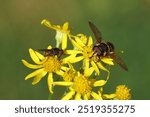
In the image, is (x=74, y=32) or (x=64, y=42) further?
(x=74, y=32)

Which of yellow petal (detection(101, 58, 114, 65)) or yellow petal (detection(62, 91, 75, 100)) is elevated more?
yellow petal (detection(101, 58, 114, 65))

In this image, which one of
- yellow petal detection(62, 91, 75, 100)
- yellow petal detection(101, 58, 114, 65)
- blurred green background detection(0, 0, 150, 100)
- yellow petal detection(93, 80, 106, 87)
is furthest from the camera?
blurred green background detection(0, 0, 150, 100)

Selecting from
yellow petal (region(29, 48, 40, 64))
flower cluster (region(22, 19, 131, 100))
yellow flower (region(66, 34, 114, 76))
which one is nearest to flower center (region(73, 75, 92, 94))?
flower cluster (region(22, 19, 131, 100))

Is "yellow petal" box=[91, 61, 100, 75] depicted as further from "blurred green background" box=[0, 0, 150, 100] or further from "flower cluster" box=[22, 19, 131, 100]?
"blurred green background" box=[0, 0, 150, 100]

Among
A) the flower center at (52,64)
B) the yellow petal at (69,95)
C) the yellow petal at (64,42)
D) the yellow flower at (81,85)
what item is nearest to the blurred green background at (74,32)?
the yellow petal at (64,42)

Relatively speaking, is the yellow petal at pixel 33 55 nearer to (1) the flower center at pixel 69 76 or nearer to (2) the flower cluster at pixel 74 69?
(2) the flower cluster at pixel 74 69

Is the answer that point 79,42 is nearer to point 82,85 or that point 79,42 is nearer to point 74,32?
point 82,85

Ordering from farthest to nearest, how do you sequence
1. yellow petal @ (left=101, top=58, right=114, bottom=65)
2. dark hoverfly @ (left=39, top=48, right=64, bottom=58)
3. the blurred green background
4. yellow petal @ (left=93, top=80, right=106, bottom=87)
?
1. the blurred green background
2. yellow petal @ (left=101, top=58, right=114, bottom=65)
3. dark hoverfly @ (left=39, top=48, right=64, bottom=58)
4. yellow petal @ (left=93, top=80, right=106, bottom=87)

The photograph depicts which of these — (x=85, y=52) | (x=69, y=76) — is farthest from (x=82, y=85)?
(x=85, y=52)
